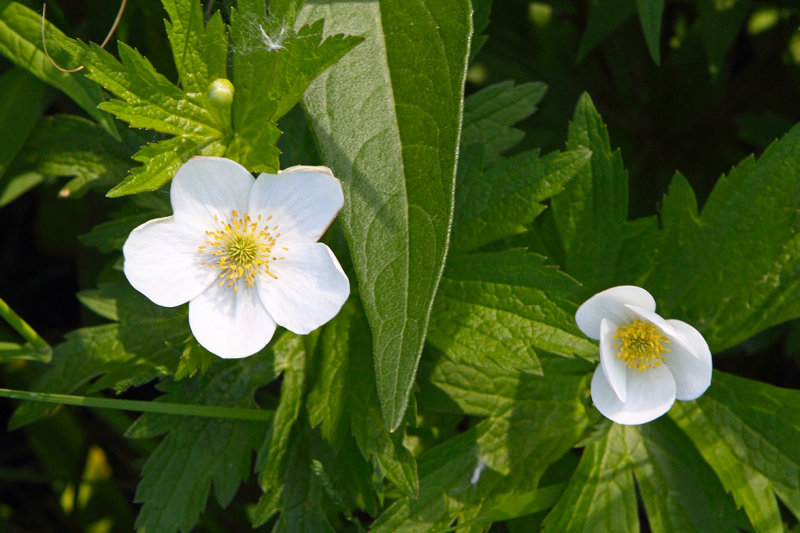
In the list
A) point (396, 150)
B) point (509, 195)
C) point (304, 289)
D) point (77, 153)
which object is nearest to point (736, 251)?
point (509, 195)

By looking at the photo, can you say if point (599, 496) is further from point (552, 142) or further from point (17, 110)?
point (17, 110)

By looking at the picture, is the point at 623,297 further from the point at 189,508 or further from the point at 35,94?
the point at 35,94

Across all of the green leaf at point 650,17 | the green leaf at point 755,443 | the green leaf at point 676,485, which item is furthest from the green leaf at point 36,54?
the green leaf at point 755,443

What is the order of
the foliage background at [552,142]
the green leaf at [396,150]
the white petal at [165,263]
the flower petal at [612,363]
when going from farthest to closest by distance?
the foliage background at [552,142] < the flower petal at [612,363] < the white petal at [165,263] < the green leaf at [396,150]

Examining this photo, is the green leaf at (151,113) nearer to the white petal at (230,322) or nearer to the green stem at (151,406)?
the white petal at (230,322)

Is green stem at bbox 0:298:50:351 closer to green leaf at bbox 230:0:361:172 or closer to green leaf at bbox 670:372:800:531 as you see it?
green leaf at bbox 230:0:361:172

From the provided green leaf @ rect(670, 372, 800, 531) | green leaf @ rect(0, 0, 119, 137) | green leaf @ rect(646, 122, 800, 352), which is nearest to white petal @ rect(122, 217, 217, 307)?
green leaf @ rect(0, 0, 119, 137)
